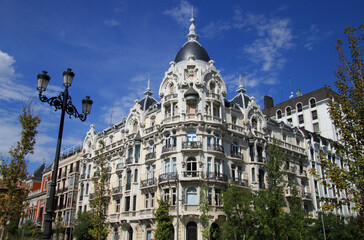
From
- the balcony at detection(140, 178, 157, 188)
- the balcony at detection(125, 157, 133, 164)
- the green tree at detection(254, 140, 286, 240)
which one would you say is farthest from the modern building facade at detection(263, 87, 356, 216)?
the balcony at detection(125, 157, 133, 164)

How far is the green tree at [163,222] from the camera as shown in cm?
3312

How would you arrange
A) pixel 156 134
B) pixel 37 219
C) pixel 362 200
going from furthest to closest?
pixel 37 219 → pixel 156 134 → pixel 362 200

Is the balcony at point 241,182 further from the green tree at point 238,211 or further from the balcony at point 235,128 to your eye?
the balcony at point 235,128

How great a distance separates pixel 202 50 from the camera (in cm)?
4466

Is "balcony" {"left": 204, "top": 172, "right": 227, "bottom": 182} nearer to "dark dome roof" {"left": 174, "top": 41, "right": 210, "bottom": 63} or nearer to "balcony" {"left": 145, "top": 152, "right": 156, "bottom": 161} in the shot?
"balcony" {"left": 145, "top": 152, "right": 156, "bottom": 161}

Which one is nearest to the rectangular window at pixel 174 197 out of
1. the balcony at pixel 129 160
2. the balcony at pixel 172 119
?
the balcony at pixel 172 119

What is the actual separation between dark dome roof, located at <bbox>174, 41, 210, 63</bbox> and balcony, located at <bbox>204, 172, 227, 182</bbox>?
15642mm

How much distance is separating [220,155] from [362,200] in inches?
947

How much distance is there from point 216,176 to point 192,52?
17.0 meters

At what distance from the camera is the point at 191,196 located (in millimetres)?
35750

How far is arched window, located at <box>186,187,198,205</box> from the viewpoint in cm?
3550

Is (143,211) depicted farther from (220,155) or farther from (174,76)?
(174,76)

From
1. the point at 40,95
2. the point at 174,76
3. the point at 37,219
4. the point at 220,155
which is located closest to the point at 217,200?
the point at 220,155

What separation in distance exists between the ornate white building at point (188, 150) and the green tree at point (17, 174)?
14.0 m
